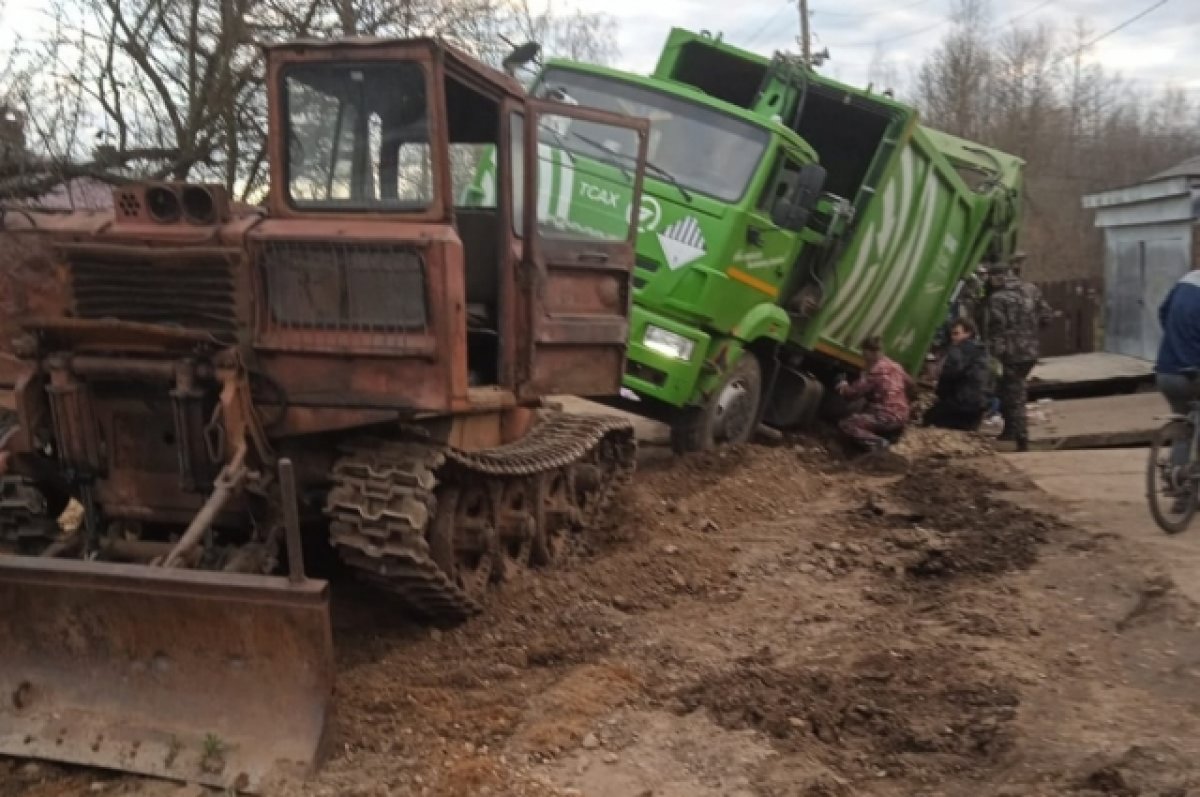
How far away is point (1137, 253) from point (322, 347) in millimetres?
16261

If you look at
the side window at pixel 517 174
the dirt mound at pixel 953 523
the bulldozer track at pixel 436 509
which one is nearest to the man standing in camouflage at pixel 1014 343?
the dirt mound at pixel 953 523

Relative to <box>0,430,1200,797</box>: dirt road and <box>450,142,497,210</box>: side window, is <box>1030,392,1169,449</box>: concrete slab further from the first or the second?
<box>450,142,497,210</box>: side window

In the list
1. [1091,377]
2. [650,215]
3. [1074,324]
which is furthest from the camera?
[1074,324]

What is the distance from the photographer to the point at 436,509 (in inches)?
223

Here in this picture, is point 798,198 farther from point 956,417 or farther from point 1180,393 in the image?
point 956,417

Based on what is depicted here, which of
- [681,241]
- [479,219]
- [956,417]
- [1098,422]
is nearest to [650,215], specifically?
[681,241]

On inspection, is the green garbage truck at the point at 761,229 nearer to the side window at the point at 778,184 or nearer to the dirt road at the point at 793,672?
the side window at the point at 778,184

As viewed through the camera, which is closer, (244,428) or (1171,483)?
(244,428)

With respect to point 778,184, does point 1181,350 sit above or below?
below

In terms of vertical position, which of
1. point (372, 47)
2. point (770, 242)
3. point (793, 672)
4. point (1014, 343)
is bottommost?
point (793, 672)

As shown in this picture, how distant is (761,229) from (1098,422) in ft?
16.2

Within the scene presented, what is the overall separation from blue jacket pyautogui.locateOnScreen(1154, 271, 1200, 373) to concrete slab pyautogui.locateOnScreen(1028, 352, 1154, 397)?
785 cm

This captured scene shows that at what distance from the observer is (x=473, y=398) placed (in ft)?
19.6

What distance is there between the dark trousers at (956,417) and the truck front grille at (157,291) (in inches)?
344
